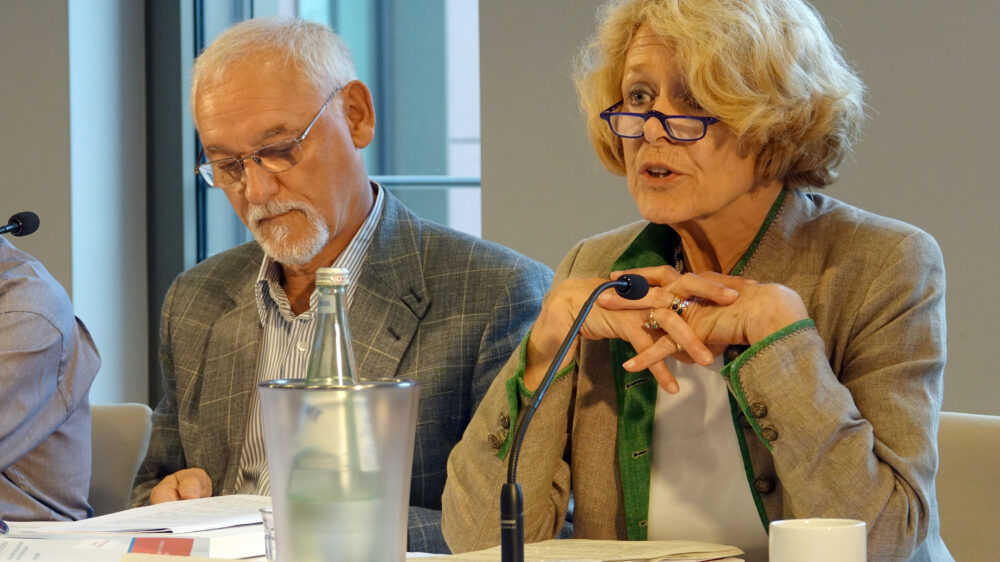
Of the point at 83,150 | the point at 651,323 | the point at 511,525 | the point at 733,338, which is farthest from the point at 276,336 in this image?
the point at 83,150

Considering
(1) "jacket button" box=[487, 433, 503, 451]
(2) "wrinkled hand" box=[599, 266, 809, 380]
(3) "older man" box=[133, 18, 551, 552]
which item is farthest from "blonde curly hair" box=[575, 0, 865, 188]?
(3) "older man" box=[133, 18, 551, 552]

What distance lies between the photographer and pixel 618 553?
1124 millimetres

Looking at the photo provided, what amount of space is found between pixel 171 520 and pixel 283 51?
0.98 metres

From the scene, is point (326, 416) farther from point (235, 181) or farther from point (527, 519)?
point (235, 181)

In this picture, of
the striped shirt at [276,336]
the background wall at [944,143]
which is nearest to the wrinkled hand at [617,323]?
the striped shirt at [276,336]

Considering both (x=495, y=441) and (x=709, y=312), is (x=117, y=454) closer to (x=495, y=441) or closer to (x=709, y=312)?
(x=495, y=441)

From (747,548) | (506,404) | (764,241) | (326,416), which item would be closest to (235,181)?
(506,404)

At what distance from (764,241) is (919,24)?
3.56ft

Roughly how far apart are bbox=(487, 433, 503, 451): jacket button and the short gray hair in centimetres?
91

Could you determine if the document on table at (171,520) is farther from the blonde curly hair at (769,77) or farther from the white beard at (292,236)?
the blonde curly hair at (769,77)

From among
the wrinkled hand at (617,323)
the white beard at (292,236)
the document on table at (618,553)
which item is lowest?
the document on table at (618,553)

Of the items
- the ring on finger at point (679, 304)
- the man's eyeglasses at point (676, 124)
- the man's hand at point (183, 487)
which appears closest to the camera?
the ring on finger at point (679, 304)

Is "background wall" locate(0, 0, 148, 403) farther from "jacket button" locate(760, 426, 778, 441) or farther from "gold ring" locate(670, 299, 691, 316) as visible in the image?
"jacket button" locate(760, 426, 778, 441)

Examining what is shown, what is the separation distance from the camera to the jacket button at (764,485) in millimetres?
1423
